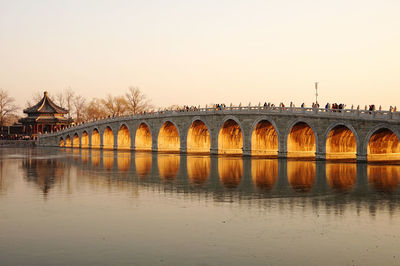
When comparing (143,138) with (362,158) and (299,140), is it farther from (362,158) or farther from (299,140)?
(362,158)

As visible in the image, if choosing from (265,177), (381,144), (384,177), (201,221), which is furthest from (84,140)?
(201,221)

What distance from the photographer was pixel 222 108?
165 feet

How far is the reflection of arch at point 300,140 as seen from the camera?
42844 millimetres

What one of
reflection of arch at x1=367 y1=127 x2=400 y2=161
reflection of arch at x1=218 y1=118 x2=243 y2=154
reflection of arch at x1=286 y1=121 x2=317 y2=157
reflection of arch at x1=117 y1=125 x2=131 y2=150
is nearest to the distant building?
reflection of arch at x1=117 y1=125 x2=131 y2=150

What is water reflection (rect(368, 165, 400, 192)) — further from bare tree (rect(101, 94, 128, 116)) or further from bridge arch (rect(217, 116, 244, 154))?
bare tree (rect(101, 94, 128, 116))

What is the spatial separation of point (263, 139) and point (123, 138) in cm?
2875

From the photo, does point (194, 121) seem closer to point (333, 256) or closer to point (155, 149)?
point (155, 149)

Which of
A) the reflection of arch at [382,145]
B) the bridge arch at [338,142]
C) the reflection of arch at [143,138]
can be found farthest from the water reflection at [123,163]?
the reflection of arch at [143,138]

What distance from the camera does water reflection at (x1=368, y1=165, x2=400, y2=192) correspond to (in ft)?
71.9

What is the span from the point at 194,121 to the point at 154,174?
25.5m

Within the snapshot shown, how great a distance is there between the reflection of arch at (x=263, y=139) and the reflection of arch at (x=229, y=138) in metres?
3.68

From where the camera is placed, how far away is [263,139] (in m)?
47.8

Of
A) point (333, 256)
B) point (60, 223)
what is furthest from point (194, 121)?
point (333, 256)

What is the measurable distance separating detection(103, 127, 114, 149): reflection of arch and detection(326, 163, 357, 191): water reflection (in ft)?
145
